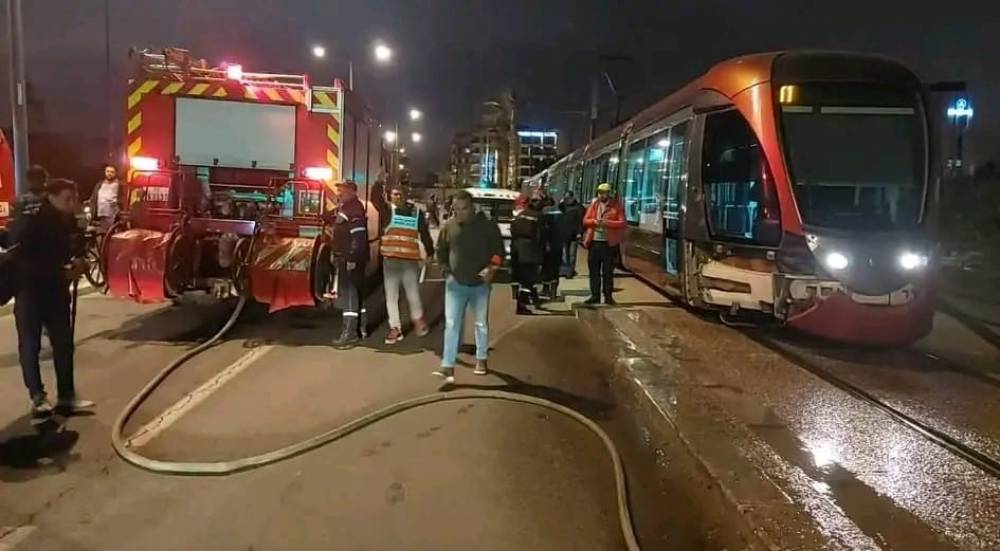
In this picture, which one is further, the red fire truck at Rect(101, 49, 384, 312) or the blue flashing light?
the blue flashing light

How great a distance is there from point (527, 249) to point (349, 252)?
3.41 m

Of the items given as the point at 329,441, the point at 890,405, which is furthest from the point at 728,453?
the point at 329,441

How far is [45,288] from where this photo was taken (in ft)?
23.6

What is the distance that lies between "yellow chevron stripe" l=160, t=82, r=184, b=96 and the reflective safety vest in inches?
134

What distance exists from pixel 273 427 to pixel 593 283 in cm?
709

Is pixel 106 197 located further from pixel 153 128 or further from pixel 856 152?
pixel 856 152

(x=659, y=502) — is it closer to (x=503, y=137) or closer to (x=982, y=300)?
(x=982, y=300)

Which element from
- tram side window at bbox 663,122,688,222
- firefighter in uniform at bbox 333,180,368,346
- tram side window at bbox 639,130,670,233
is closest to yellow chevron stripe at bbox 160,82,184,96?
firefighter in uniform at bbox 333,180,368,346

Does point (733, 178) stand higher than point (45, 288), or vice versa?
point (733, 178)

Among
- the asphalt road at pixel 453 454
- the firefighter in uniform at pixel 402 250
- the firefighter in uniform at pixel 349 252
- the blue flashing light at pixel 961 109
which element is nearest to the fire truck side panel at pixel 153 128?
the asphalt road at pixel 453 454

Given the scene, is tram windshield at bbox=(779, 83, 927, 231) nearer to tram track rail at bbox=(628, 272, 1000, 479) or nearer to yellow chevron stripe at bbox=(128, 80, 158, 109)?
tram track rail at bbox=(628, 272, 1000, 479)

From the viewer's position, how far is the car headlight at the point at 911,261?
9750 mm

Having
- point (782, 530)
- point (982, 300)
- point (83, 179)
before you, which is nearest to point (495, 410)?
point (782, 530)

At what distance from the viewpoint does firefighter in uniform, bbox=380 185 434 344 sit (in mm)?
10609
